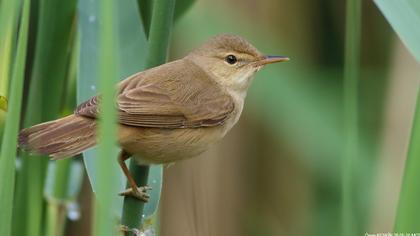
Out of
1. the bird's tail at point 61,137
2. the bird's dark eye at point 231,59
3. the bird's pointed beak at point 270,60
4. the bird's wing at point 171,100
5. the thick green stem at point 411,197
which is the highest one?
the bird's dark eye at point 231,59

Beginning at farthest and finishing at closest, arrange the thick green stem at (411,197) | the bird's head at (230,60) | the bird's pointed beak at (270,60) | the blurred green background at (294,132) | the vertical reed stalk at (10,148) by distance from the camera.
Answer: the blurred green background at (294,132), the bird's head at (230,60), the bird's pointed beak at (270,60), the vertical reed stalk at (10,148), the thick green stem at (411,197)

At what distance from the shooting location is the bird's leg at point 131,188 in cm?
Result: 136

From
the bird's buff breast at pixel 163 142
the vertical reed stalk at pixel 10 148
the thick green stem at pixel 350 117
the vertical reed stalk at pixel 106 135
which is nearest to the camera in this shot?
the vertical reed stalk at pixel 106 135

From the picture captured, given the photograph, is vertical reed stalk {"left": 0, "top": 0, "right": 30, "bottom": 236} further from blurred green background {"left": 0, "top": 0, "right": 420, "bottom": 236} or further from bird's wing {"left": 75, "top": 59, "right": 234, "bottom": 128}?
blurred green background {"left": 0, "top": 0, "right": 420, "bottom": 236}

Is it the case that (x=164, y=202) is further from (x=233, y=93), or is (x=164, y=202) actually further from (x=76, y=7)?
(x=76, y=7)

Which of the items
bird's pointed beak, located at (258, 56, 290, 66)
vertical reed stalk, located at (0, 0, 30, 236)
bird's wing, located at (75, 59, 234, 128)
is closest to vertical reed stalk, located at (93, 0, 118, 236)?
vertical reed stalk, located at (0, 0, 30, 236)

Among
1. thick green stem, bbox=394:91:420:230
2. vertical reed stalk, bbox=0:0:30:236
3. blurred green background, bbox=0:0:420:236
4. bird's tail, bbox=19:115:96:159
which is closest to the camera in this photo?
thick green stem, bbox=394:91:420:230

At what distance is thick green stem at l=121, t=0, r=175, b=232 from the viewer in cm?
127

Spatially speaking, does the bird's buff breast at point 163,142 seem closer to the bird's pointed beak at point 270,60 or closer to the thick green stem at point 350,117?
the bird's pointed beak at point 270,60

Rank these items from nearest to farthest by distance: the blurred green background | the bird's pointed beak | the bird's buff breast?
the bird's buff breast, the bird's pointed beak, the blurred green background

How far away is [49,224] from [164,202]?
3.60 ft

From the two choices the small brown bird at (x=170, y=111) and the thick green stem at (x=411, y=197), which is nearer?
the thick green stem at (x=411, y=197)

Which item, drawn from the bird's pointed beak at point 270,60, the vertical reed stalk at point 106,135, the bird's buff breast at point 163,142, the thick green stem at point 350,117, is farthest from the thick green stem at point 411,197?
the bird's pointed beak at point 270,60

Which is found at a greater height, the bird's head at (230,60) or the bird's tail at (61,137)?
the bird's head at (230,60)
